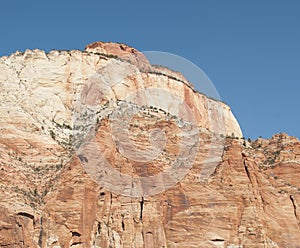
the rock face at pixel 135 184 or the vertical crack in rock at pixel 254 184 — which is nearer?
the rock face at pixel 135 184

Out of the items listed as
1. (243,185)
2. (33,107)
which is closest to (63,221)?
(243,185)

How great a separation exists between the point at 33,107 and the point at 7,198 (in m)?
31.4

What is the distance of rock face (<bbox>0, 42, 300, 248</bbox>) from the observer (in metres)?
68.7

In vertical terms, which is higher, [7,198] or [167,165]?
[167,165]

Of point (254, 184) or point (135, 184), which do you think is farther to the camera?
point (254, 184)

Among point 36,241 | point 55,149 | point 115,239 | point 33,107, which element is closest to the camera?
point 36,241

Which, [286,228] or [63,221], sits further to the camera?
[286,228]

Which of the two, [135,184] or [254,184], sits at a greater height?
[254,184]

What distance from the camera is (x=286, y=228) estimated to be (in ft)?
260

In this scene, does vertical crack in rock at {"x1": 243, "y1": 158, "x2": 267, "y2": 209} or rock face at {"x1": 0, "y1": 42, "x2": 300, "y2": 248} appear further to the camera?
vertical crack in rock at {"x1": 243, "y1": 158, "x2": 267, "y2": 209}

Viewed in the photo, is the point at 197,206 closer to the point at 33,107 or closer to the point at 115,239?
the point at 115,239

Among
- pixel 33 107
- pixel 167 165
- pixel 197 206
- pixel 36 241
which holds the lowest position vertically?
pixel 36 241

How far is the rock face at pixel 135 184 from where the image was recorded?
225 feet

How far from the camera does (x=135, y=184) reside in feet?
239
